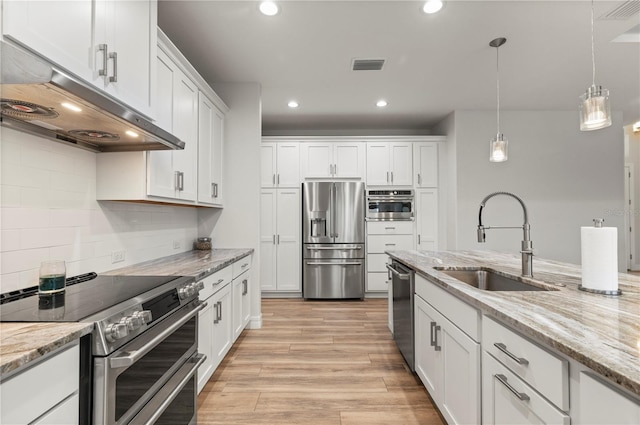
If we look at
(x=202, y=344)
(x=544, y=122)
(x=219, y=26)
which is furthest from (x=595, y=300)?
(x=544, y=122)

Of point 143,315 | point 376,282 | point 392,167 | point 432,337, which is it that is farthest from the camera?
point 392,167

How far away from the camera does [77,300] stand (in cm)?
128

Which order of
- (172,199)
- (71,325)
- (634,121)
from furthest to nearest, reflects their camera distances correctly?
(634,121) < (172,199) < (71,325)

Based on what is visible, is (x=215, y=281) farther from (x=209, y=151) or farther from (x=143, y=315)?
(x=209, y=151)

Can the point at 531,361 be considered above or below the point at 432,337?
above

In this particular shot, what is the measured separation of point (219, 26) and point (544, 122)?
486cm

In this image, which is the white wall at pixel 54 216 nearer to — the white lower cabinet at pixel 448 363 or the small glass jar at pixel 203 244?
the small glass jar at pixel 203 244

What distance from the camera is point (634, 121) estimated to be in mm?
5305

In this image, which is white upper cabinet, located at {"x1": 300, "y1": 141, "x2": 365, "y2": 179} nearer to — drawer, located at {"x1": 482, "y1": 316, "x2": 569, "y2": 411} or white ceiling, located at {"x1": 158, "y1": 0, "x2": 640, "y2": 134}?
white ceiling, located at {"x1": 158, "y1": 0, "x2": 640, "y2": 134}

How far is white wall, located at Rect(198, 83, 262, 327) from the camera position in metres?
3.53

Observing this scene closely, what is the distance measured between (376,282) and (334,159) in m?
2.05

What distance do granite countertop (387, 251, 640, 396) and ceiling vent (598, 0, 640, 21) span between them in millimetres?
1904

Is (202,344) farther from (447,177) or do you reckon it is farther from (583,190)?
(583,190)

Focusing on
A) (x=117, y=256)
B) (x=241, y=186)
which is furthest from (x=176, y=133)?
(x=241, y=186)
